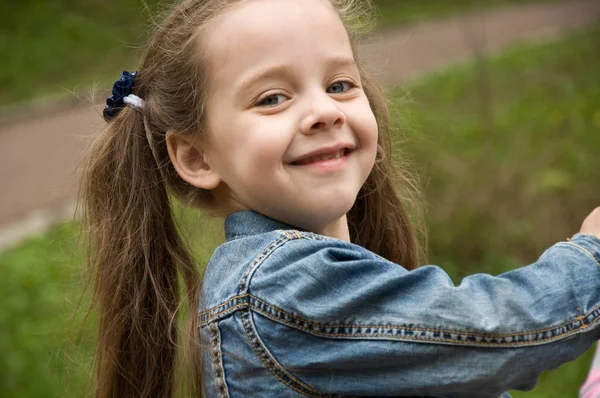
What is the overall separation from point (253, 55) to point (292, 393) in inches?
27.5

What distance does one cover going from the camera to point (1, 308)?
15.4ft

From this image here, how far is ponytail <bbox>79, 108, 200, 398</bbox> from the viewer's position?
Answer: 2.03 metres

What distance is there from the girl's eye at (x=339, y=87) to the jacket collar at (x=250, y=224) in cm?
31

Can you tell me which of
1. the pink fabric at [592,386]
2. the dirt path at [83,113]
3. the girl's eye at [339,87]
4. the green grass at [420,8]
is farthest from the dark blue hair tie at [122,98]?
the green grass at [420,8]

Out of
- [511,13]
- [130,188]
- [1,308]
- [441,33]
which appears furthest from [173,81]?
[511,13]

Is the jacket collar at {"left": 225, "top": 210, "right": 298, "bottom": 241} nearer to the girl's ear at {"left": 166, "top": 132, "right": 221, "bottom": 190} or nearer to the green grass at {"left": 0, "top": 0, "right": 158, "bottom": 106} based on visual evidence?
the girl's ear at {"left": 166, "top": 132, "right": 221, "bottom": 190}

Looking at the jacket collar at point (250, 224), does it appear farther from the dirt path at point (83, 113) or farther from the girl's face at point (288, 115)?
the dirt path at point (83, 113)

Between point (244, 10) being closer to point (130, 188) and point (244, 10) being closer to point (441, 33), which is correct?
point (130, 188)

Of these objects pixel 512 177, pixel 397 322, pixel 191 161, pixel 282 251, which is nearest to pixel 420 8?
pixel 512 177

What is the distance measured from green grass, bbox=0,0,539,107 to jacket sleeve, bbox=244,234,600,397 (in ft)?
27.8

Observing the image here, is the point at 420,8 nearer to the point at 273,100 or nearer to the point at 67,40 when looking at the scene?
the point at 67,40

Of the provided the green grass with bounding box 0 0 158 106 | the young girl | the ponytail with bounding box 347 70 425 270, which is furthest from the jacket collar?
the green grass with bounding box 0 0 158 106

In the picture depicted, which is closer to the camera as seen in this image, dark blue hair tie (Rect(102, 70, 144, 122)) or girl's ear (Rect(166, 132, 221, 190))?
girl's ear (Rect(166, 132, 221, 190))

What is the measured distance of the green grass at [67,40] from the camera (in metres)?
10.9
